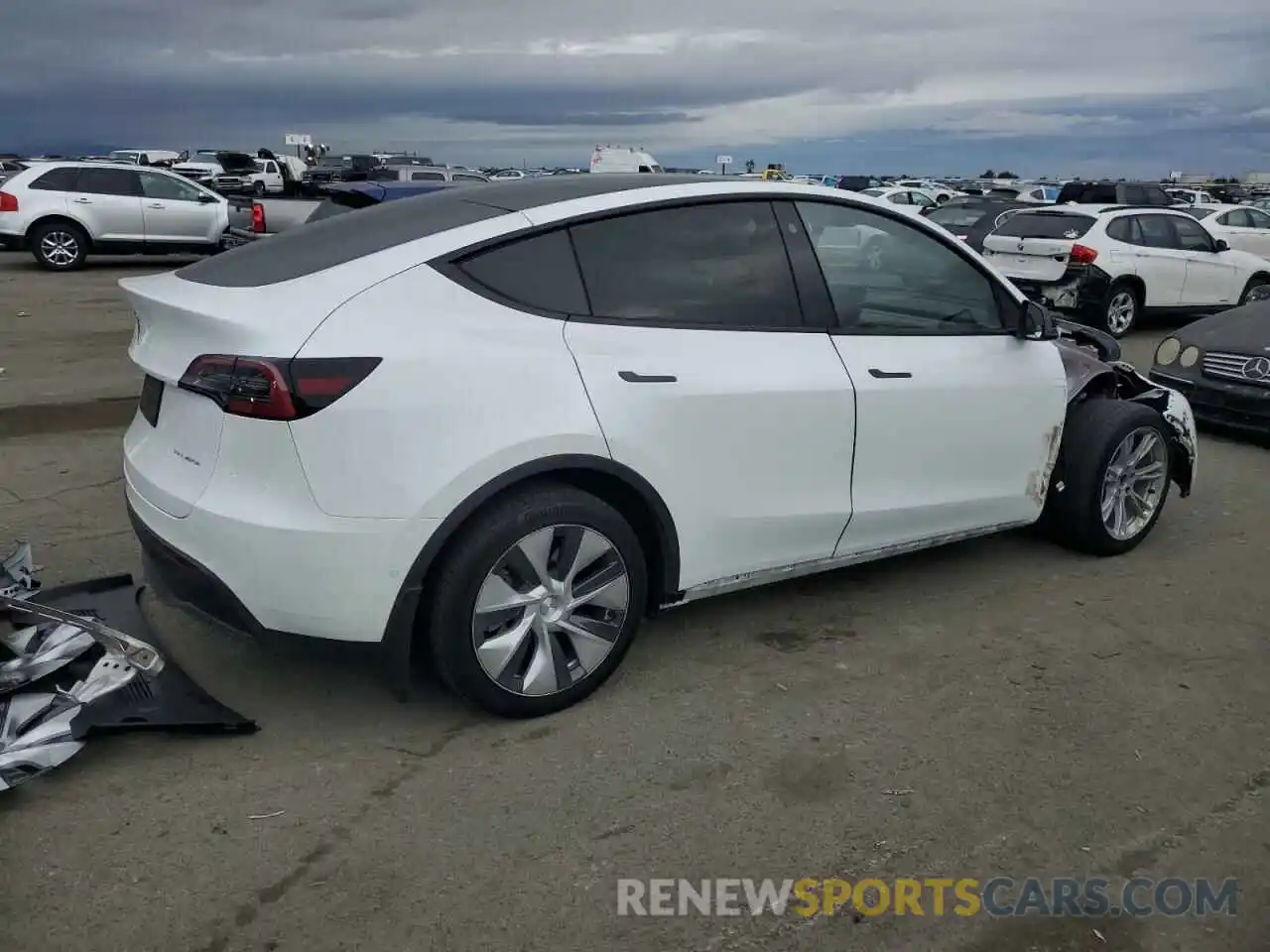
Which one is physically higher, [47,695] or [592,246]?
[592,246]

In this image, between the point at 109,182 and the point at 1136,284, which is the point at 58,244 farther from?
the point at 1136,284

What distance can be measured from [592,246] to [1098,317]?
36.3 ft

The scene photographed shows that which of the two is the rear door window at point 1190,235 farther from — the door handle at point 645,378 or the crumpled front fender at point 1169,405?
the door handle at point 645,378

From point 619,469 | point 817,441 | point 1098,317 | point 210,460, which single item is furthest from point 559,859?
point 1098,317

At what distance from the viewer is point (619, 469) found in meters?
3.50

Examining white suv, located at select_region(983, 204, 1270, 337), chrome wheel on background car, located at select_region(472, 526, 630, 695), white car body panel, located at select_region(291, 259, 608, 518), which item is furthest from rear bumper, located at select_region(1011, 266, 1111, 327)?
white car body panel, located at select_region(291, 259, 608, 518)

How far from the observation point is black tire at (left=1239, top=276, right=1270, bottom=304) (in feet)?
48.2

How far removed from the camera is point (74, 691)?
329cm

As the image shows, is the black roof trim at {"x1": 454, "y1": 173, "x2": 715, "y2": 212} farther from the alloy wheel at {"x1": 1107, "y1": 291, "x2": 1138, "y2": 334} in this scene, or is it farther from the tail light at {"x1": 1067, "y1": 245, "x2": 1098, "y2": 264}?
the alloy wheel at {"x1": 1107, "y1": 291, "x2": 1138, "y2": 334}

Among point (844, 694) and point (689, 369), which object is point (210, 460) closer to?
point (689, 369)

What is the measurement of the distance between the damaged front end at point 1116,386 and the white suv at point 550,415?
2.24 feet

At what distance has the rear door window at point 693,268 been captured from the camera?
3.65 m

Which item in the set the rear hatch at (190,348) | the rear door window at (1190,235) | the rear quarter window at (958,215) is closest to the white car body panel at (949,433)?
the rear hatch at (190,348)

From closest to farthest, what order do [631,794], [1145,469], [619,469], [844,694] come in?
[631,794] < [619,469] < [844,694] < [1145,469]
